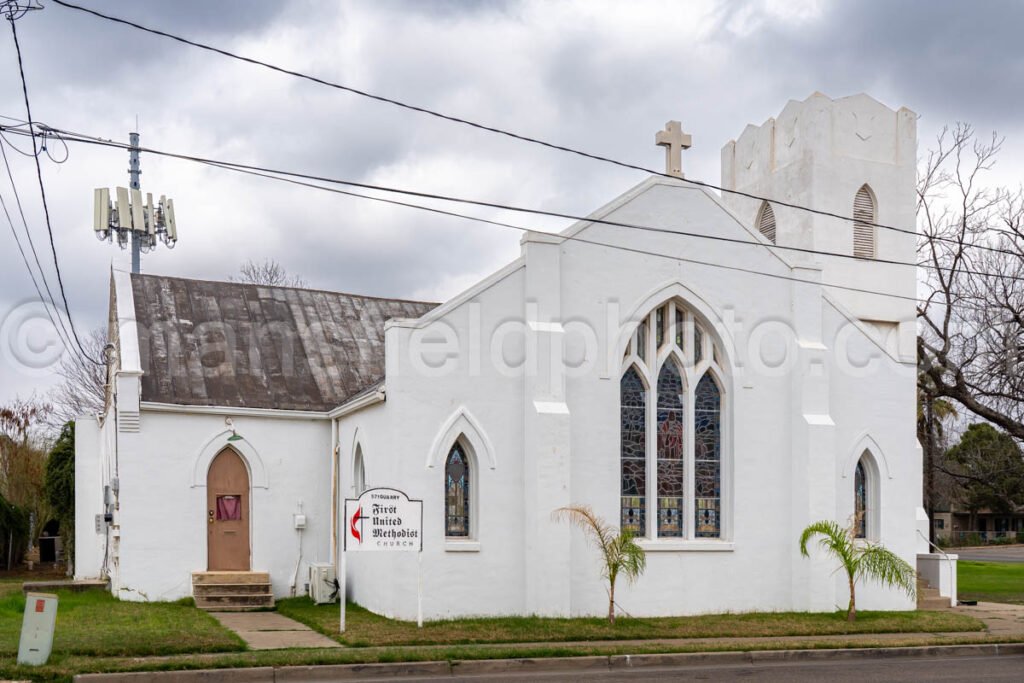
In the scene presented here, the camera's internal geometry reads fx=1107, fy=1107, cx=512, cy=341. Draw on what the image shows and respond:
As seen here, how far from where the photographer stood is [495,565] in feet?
58.6

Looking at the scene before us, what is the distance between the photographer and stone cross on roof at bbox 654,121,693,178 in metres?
19.9

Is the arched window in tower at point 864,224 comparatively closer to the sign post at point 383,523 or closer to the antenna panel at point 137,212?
the sign post at point 383,523

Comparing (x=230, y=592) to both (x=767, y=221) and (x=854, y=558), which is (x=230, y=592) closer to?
(x=854, y=558)

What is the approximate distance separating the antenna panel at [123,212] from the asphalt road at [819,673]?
29666 millimetres

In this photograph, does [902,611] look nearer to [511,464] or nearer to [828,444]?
[828,444]

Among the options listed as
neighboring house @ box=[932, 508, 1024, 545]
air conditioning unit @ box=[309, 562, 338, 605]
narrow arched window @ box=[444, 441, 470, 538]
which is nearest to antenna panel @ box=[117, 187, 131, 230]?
Answer: air conditioning unit @ box=[309, 562, 338, 605]

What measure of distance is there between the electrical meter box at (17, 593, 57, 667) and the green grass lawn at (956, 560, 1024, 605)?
2047cm

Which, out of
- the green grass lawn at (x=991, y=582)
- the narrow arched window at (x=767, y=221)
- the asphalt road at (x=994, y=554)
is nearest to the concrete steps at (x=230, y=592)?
the narrow arched window at (x=767, y=221)

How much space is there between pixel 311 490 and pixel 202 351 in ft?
12.4

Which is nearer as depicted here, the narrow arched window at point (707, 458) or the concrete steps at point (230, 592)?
the narrow arched window at point (707, 458)

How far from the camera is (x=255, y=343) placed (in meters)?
23.8

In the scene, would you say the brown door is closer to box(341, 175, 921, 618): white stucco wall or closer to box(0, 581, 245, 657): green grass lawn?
box(0, 581, 245, 657): green grass lawn

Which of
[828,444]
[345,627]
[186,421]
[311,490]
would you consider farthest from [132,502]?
[828,444]

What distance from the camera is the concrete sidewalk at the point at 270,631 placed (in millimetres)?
14750
